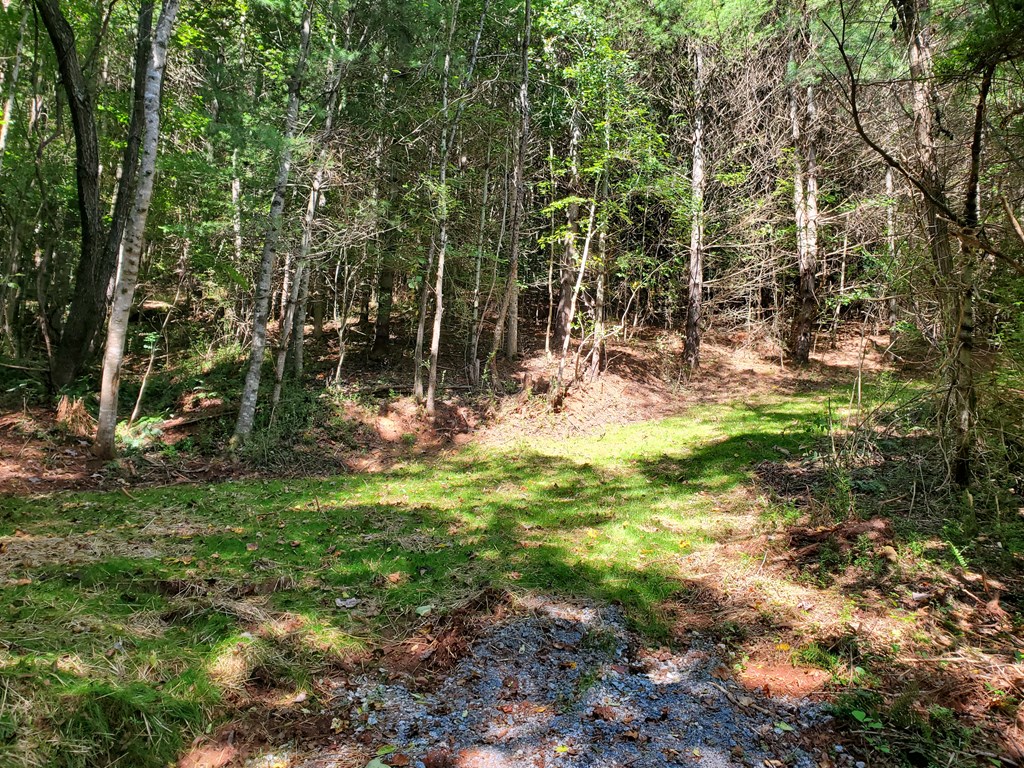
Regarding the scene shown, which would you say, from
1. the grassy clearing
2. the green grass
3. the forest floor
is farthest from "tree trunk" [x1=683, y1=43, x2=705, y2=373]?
the forest floor

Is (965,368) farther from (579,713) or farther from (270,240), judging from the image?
(270,240)

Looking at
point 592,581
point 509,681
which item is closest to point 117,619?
point 509,681

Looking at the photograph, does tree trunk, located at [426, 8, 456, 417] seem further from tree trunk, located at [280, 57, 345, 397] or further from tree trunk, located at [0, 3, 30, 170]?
tree trunk, located at [0, 3, 30, 170]

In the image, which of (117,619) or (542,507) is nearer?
(117,619)

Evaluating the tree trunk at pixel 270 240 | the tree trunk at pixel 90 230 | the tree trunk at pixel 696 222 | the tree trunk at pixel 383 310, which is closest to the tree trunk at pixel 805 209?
the tree trunk at pixel 696 222

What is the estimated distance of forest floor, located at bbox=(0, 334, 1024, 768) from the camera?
2.75 m

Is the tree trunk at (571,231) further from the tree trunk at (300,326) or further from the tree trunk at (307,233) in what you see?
the tree trunk at (300,326)

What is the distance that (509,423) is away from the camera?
12469mm

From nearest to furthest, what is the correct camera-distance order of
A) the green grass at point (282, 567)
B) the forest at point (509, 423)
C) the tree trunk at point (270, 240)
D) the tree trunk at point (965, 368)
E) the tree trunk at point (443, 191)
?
the green grass at point (282, 567)
the forest at point (509, 423)
the tree trunk at point (965, 368)
the tree trunk at point (270, 240)
the tree trunk at point (443, 191)

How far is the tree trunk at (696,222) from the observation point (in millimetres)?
15203

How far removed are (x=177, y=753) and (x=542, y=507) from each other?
203 inches

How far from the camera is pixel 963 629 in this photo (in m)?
3.60

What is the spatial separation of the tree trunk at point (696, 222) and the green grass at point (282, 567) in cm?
697

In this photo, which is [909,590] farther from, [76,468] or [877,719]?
[76,468]
